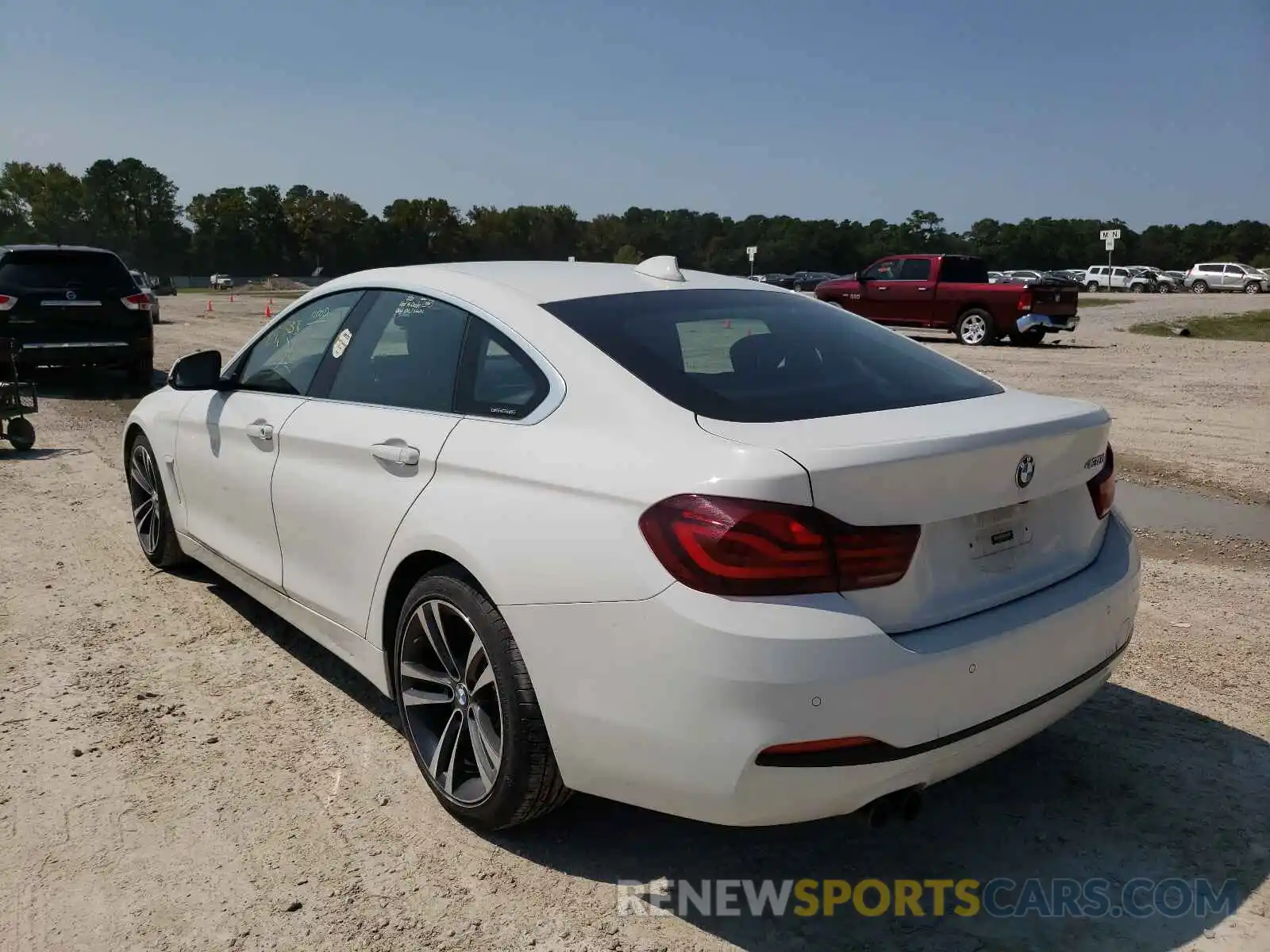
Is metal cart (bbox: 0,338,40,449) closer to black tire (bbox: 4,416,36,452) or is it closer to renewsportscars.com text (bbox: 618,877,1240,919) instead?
black tire (bbox: 4,416,36,452)

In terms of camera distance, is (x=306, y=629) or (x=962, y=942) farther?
(x=306, y=629)

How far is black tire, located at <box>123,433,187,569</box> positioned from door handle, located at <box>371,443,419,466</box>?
91.8 inches

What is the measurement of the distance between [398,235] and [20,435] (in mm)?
111862

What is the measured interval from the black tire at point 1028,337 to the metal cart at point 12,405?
Result: 17768 millimetres

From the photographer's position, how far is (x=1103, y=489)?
3.04 m

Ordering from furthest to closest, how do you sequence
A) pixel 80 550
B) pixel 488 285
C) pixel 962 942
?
pixel 80 550, pixel 488 285, pixel 962 942

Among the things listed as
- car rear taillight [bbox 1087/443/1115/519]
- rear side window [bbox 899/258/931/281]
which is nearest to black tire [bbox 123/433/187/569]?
car rear taillight [bbox 1087/443/1115/519]

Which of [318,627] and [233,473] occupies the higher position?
[233,473]

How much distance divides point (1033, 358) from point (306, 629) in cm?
1641

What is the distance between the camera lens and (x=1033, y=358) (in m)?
17.8

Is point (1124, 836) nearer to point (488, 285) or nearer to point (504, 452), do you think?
point (504, 452)

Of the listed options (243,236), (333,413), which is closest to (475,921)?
(333,413)

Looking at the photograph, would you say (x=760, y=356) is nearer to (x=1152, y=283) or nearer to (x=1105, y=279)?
(x=1152, y=283)

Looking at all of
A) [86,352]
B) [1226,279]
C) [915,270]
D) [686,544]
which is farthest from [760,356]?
[1226,279]
